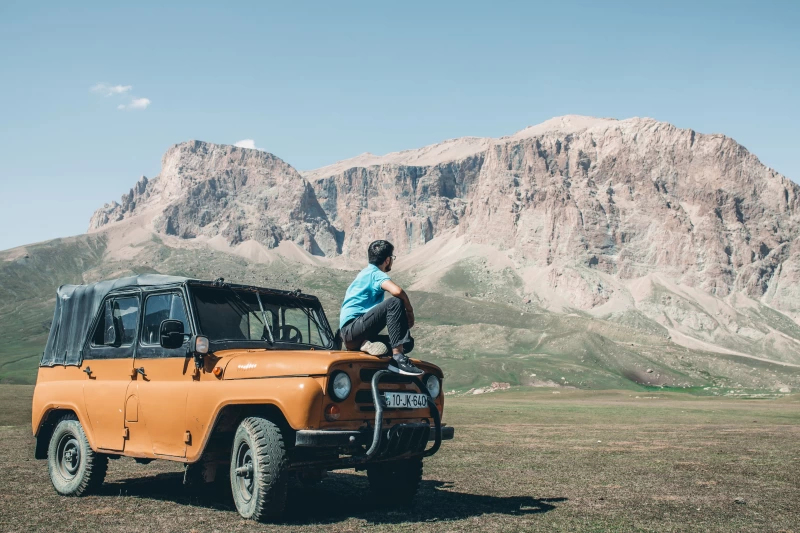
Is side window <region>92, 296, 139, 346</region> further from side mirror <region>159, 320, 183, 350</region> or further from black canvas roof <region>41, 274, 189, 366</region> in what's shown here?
side mirror <region>159, 320, 183, 350</region>

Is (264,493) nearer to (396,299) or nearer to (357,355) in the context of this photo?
(357,355)

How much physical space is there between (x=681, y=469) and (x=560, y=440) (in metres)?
10.2

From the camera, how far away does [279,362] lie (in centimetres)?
1044

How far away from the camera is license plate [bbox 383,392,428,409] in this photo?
10.6 meters

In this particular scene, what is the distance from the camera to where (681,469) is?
56.6 ft

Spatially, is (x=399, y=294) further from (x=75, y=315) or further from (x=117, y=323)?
(x=75, y=315)

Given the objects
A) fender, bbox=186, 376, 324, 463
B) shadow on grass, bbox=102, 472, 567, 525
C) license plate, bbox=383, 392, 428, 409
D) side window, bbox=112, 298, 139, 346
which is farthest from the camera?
side window, bbox=112, 298, 139, 346

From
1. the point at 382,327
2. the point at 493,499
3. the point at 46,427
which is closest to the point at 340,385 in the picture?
the point at 382,327

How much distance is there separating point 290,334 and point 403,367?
2.76m

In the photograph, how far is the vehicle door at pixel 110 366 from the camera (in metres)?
12.4

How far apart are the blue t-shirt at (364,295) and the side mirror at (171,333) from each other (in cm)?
245

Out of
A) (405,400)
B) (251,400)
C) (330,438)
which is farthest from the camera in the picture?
(405,400)

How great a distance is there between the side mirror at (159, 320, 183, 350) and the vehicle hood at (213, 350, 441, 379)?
601mm

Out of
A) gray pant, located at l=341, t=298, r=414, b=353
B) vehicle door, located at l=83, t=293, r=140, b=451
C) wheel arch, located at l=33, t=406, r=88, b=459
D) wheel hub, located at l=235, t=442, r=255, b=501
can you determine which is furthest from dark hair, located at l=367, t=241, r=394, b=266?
wheel arch, located at l=33, t=406, r=88, b=459
